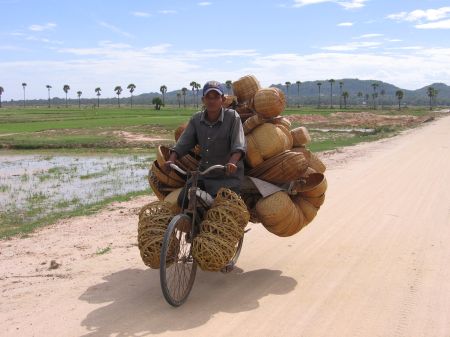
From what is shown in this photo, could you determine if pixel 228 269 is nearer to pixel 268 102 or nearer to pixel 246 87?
pixel 268 102

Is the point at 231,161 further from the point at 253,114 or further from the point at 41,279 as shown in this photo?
the point at 41,279

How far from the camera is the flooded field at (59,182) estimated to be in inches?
457

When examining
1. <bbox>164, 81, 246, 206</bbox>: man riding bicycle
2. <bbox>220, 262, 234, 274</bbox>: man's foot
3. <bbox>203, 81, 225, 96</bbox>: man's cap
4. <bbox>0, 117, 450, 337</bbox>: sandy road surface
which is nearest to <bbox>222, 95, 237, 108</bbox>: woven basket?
<bbox>164, 81, 246, 206</bbox>: man riding bicycle

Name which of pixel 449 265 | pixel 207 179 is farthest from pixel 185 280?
pixel 449 265

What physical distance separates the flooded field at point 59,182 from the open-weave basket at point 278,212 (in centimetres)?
580

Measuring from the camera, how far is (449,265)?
6035 mm

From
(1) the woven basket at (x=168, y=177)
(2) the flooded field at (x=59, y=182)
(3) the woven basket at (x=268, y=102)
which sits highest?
(3) the woven basket at (x=268, y=102)

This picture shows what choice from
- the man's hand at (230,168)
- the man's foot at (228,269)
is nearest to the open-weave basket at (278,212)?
the man's foot at (228,269)

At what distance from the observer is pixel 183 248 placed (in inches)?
197

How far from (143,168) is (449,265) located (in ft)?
47.6

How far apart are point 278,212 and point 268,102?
1212mm

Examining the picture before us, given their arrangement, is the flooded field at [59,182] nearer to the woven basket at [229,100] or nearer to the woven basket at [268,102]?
the woven basket at [229,100]

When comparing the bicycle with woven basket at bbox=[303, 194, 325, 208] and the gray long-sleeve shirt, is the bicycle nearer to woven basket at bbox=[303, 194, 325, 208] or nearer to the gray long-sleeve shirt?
the gray long-sleeve shirt

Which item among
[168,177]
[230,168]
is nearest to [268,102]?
[230,168]
